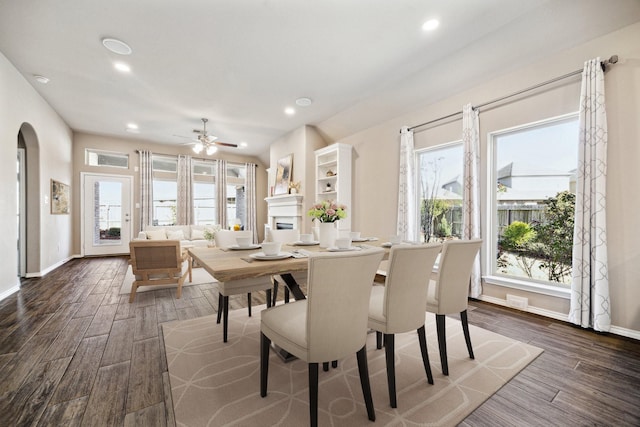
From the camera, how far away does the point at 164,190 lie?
739 centimetres

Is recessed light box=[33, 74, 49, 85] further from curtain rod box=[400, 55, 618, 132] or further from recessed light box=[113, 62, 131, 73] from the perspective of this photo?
curtain rod box=[400, 55, 618, 132]

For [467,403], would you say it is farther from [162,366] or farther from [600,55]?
[600,55]

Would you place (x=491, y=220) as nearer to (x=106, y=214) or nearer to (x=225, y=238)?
(x=225, y=238)

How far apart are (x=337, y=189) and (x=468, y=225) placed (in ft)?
7.87

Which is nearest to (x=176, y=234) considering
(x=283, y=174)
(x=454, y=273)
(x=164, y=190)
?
(x=164, y=190)

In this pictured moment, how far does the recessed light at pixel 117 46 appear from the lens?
2.83m

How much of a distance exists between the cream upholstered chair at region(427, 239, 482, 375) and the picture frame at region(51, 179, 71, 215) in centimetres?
648

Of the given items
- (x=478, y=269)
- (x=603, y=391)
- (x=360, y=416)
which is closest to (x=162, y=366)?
(x=360, y=416)

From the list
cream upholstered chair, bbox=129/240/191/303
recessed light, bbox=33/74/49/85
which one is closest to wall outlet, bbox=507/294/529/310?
cream upholstered chair, bbox=129/240/191/303

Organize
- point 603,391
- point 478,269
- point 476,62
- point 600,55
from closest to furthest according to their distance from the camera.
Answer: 1. point 603,391
2. point 600,55
3. point 476,62
4. point 478,269

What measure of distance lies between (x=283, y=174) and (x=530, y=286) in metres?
4.96

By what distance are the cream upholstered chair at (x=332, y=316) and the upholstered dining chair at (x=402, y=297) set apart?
175 mm

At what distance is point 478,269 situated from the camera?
3.22 m

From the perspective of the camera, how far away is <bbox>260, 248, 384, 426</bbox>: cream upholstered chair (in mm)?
1208
